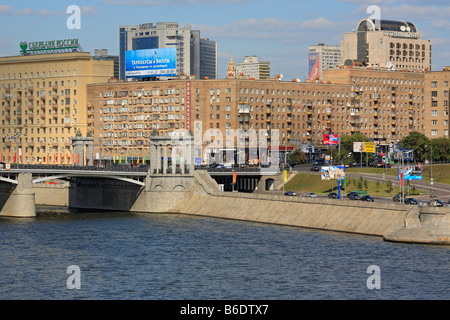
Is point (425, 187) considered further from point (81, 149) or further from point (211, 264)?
point (211, 264)

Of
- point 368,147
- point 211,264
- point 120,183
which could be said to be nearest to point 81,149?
point 120,183

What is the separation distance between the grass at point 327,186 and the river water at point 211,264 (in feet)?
124

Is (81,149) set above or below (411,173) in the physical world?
above

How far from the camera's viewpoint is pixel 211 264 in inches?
3787

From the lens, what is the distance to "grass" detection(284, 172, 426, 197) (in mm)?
161750

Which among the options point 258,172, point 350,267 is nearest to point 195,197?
point 258,172

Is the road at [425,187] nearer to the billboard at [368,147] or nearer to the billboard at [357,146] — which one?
the billboard at [357,146]

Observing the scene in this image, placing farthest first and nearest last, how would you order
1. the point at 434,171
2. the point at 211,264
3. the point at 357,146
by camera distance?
the point at 357,146 < the point at 434,171 < the point at 211,264

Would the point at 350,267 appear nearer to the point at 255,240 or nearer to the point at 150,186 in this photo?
the point at 255,240

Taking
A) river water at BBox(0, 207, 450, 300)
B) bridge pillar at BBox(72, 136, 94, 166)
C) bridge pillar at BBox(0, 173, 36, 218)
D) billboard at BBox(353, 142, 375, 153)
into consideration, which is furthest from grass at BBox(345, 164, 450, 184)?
bridge pillar at BBox(0, 173, 36, 218)

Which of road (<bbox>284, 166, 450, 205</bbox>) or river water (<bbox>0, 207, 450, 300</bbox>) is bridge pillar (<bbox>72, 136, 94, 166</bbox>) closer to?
road (<bbox>284, 166, 450, 205</bbox>)

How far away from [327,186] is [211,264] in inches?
3257

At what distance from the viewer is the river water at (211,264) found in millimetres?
81688

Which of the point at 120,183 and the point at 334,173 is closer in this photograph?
the point at 334,173
